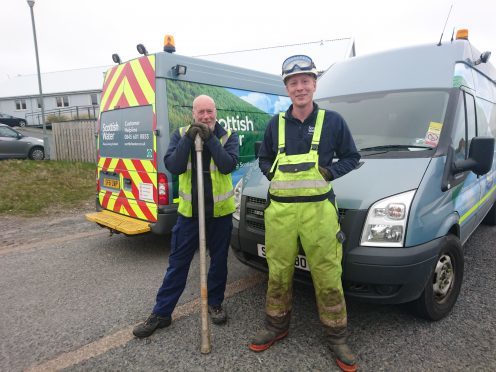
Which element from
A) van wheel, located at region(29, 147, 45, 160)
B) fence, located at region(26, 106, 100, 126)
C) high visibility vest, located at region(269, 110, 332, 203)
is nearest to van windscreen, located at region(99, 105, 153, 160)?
high visibility vest, located at region(269, 110, 332, 203)

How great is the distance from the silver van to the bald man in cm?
28

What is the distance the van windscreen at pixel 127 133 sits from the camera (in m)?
4.40

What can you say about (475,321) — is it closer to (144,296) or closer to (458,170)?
(458,170)

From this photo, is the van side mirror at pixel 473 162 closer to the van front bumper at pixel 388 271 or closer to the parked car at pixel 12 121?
the van front bumper at pixel 388 271

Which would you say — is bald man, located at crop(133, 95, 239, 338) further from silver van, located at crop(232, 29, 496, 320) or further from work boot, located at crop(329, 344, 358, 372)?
work boot, located at crop(329, 344, 358, 372)

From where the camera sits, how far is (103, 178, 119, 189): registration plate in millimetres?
4923

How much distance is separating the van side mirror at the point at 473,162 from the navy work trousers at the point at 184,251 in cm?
177

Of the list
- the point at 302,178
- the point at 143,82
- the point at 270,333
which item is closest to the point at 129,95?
the point at 143,82

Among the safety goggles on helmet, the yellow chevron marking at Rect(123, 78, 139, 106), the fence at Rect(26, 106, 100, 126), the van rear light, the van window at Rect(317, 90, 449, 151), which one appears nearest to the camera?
the safety goggles on helmet

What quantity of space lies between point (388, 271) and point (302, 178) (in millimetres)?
865

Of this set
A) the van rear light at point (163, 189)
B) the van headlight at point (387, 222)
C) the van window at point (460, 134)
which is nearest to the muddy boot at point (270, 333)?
the van headlight at point (387, 222)

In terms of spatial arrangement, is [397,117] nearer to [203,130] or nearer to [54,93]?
[203,130]

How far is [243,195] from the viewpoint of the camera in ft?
10.4

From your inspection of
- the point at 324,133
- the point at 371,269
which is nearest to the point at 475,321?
the point at 371,269
